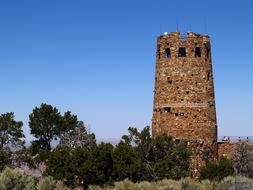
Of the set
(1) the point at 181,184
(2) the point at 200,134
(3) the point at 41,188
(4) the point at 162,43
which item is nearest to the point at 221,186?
(1) the point at 181,184

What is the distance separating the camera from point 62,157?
37438mm

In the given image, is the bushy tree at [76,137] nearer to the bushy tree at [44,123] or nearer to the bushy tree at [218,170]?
the bushy tree at [44,123]

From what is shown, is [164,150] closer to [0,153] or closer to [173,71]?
[173,71]

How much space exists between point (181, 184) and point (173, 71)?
16.6 m

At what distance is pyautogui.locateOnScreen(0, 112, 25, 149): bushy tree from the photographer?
45375mm

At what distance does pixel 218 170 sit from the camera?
38.2 meters

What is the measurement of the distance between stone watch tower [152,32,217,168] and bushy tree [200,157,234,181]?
394cm

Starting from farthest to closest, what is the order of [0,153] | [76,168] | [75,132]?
[75,132]
[0,153]
[76,168]

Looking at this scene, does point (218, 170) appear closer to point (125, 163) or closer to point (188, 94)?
point (125, 163)

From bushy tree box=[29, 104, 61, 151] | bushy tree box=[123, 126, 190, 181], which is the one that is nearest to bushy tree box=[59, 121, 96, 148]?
bushy tree box=[29, 104, 61, 151]

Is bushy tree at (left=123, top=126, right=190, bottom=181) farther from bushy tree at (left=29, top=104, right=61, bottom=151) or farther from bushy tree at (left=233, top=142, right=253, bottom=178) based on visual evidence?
bushy tree at (left=29, top=104, right=61, bottom=151)

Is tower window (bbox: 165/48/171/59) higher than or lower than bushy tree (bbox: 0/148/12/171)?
higher

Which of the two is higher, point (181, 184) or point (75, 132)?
Answer: point (75, 132)

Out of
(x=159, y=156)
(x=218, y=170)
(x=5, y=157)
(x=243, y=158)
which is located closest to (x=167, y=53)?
(x=159, y=156)
